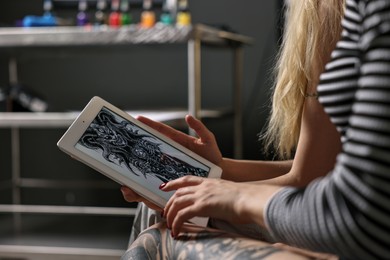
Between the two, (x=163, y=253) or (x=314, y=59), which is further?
(x=314, y=59)

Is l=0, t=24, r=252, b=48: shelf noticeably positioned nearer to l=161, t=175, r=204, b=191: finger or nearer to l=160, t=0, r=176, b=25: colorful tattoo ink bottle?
l=160, t=0, r=176, b=25: colorful tattoo ink bottle

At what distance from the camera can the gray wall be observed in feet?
8.91

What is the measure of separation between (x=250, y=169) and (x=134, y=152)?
231 mm

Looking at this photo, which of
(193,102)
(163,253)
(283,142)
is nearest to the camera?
(163,253)

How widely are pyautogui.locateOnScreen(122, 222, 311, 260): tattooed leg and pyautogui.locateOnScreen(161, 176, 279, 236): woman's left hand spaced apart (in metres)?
0.02

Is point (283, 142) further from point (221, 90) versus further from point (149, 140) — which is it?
point (221, 90)

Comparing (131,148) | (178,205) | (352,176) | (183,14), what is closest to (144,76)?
(183,14)

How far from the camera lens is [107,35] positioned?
6.64ft

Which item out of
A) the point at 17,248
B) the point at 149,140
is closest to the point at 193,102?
the point at 17,248

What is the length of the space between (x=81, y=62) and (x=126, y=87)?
227 millimetres

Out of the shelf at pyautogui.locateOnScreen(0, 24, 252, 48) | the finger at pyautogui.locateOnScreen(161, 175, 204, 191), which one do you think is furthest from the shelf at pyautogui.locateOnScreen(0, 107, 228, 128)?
the finger at pyautogui.locateOnScreen(161, 175, 204, 191)

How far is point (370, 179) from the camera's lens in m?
0.57

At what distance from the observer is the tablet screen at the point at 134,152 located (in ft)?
3.22

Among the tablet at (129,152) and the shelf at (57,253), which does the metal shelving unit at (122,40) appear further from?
the tablet at (129,152)
